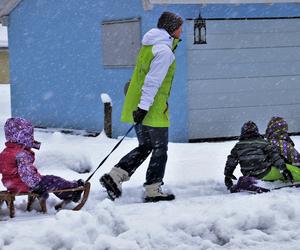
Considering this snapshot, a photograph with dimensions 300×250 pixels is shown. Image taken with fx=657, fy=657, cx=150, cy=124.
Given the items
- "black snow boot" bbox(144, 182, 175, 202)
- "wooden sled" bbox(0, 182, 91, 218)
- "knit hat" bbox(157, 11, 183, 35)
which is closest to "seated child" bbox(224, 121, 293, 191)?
"black snow boot" bbox(144, 182, 175, 202)

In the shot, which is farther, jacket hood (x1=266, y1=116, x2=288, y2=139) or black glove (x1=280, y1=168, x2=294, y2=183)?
jacket hood (x1=266, y1=116, x2=288, y2=139)

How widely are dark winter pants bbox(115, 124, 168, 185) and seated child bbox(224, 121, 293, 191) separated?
93cm

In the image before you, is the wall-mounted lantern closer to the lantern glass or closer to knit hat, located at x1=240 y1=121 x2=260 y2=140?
the lantern glass

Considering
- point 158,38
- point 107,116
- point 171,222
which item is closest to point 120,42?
point 107,116

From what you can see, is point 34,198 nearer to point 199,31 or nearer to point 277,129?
point 277,129

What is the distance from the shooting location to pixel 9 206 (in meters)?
6.33

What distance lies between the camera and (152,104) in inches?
271

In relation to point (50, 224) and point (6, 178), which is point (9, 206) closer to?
point (6, 178)

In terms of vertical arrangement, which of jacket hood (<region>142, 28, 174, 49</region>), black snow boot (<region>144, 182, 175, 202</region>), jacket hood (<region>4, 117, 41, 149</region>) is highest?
jacket hood (<region>142, 28, 174, 49</region>)

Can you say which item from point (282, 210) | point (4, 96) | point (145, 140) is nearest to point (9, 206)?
point (145, 140)

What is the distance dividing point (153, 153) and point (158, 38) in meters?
1.22

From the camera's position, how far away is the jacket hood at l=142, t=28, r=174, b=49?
269 inches

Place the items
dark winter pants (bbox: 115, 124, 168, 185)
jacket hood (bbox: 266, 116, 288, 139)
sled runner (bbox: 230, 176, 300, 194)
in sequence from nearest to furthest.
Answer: dark winter pants (bbox: 115, 124, 168, 185) < sled runner (bbox: 230, 176, 300, 194) < jacket hood (bbox: 266, 116, 288, 139)

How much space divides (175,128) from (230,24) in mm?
2291
